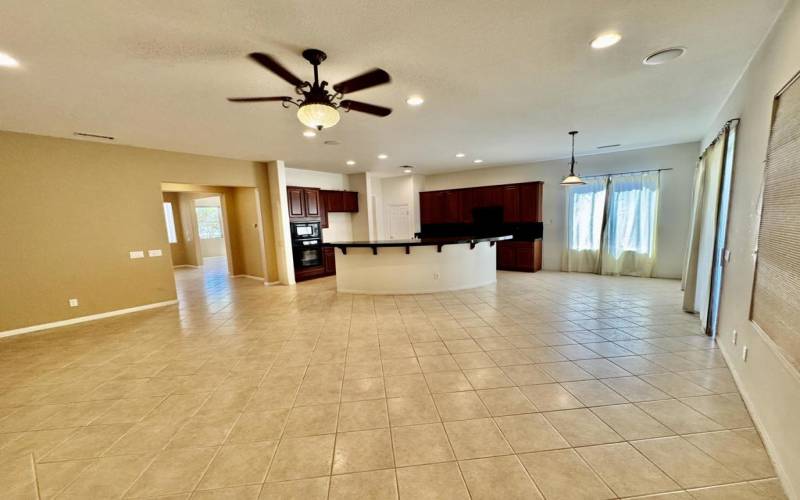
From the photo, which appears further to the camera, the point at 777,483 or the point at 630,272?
the point at 630,272

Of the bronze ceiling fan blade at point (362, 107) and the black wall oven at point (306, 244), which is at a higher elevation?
the bronze ceiling fan blade at point (362, 107)

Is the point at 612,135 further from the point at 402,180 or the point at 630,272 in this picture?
the point at 402,180

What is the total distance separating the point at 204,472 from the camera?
5.59 ft

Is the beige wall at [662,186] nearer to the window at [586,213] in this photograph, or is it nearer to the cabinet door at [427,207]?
the window at [586,213]

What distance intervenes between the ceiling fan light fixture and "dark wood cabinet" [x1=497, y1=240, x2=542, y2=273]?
627 centimetres

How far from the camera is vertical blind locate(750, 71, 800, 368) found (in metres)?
1.55

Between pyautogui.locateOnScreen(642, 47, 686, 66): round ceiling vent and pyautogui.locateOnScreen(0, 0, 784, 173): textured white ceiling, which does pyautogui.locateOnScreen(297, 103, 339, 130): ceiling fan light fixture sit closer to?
pyautogui.locateOnScreen(0, 0, 784, 173): textured white ceiling

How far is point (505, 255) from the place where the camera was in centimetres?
770

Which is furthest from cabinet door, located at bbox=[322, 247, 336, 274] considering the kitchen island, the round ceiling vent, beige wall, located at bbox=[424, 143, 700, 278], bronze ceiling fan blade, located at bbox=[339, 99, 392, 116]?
the round ceiling vent

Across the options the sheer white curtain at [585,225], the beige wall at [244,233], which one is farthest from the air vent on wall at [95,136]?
the sheer white curtain at [585,225]

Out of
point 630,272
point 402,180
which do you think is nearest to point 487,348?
point 630,272

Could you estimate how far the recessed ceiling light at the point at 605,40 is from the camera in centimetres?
220

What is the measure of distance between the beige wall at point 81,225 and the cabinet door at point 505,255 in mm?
6844

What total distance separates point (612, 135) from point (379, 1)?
503 centimetres
